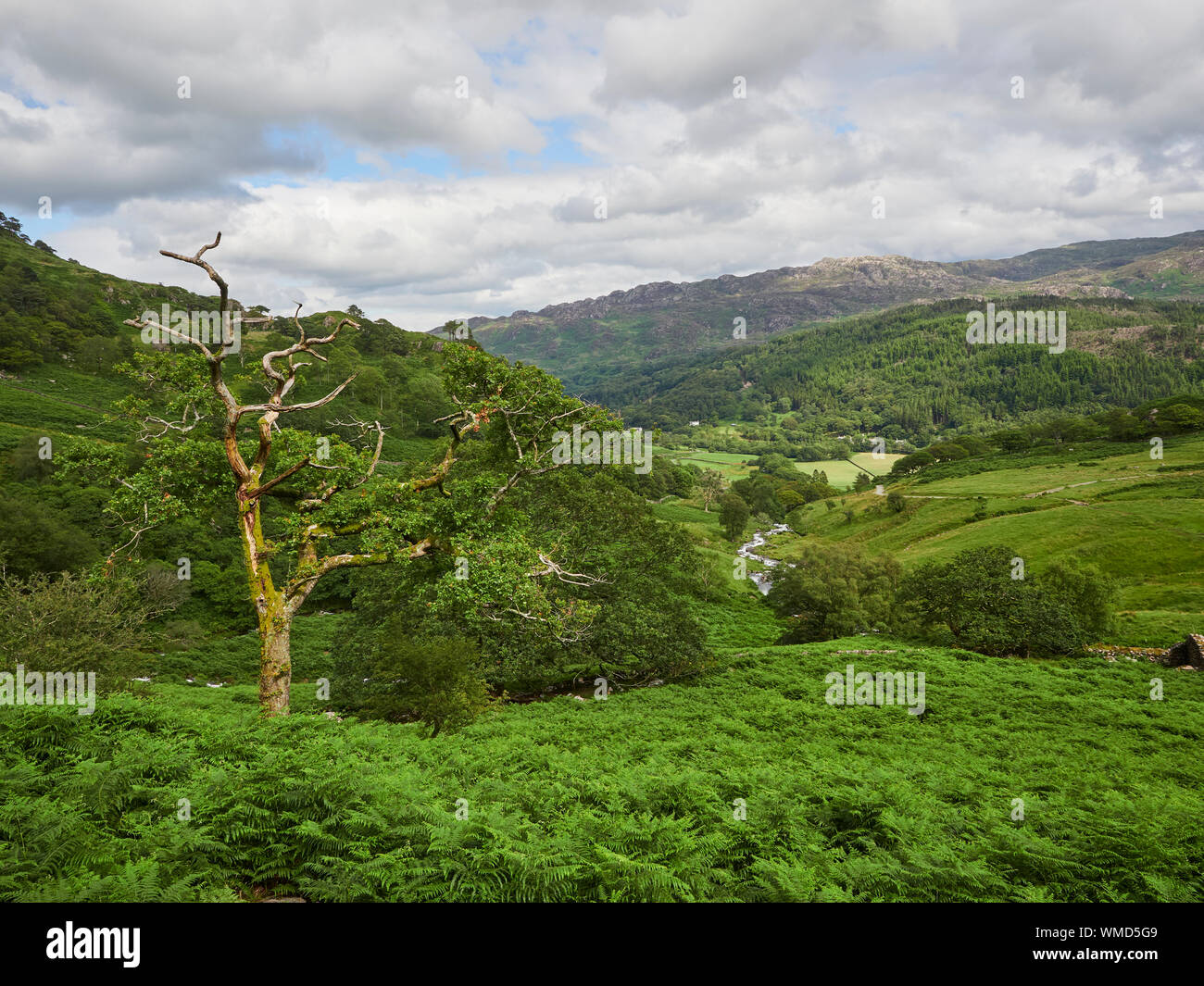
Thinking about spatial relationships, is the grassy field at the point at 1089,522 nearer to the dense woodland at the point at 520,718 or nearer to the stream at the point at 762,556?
the stream at the point at 762,556

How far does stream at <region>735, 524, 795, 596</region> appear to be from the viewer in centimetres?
7781

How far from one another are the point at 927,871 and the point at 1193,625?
166 feet

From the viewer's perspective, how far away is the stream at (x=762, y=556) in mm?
77806

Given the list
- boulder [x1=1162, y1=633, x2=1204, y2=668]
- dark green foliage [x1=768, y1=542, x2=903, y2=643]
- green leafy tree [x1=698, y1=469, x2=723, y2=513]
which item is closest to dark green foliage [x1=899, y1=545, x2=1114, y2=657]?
boulder [x1=1162, y1=633, x2=1204, y2=668]

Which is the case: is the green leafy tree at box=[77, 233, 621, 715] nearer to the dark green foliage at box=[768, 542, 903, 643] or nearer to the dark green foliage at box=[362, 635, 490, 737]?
the dark green foliage at box=[362, 635, 490, 737]

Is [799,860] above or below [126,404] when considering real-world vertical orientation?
below

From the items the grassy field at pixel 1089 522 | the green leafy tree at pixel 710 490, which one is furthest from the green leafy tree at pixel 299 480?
the green leafy tree at pixel 710 490

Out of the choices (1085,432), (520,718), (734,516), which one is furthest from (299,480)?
(1085,432)

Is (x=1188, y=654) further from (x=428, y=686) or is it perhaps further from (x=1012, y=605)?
(x=428, y=686)

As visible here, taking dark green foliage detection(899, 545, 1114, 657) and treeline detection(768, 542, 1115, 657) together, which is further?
treeline detection(768, 542, 1115, 657)

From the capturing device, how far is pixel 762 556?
105938 millimetres

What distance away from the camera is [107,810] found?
7.68 m
